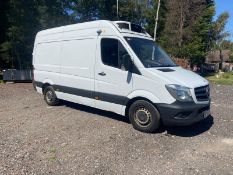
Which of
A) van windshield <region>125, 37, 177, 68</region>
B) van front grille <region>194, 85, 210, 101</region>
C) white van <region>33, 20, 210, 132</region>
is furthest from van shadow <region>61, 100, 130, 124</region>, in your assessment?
van front grille <region>194, 85, 210, 101</region>

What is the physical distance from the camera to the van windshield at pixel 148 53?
7574 mm

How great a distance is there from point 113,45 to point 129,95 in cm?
147

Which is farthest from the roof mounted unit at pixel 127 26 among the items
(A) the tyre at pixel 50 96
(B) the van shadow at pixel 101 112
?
(A) the tyre at pixel 50 96

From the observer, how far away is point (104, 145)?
256 inches

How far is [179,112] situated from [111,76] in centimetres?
211

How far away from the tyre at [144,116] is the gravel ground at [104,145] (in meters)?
0.18

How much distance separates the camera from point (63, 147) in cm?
634

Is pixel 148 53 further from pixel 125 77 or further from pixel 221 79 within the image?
pixel 221 79

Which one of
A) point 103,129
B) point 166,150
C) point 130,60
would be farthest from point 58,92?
point 166,150

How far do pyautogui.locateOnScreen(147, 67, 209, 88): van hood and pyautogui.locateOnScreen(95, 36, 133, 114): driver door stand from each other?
785 mm

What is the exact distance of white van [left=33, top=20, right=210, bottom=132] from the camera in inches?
272

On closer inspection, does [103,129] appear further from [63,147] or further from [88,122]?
[63,147]

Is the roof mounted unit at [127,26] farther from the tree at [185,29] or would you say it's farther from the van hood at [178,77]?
the tree at [185,29]

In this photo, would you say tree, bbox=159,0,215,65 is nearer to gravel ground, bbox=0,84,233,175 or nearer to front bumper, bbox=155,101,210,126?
gravel ground, bbox=0,84,233,175
